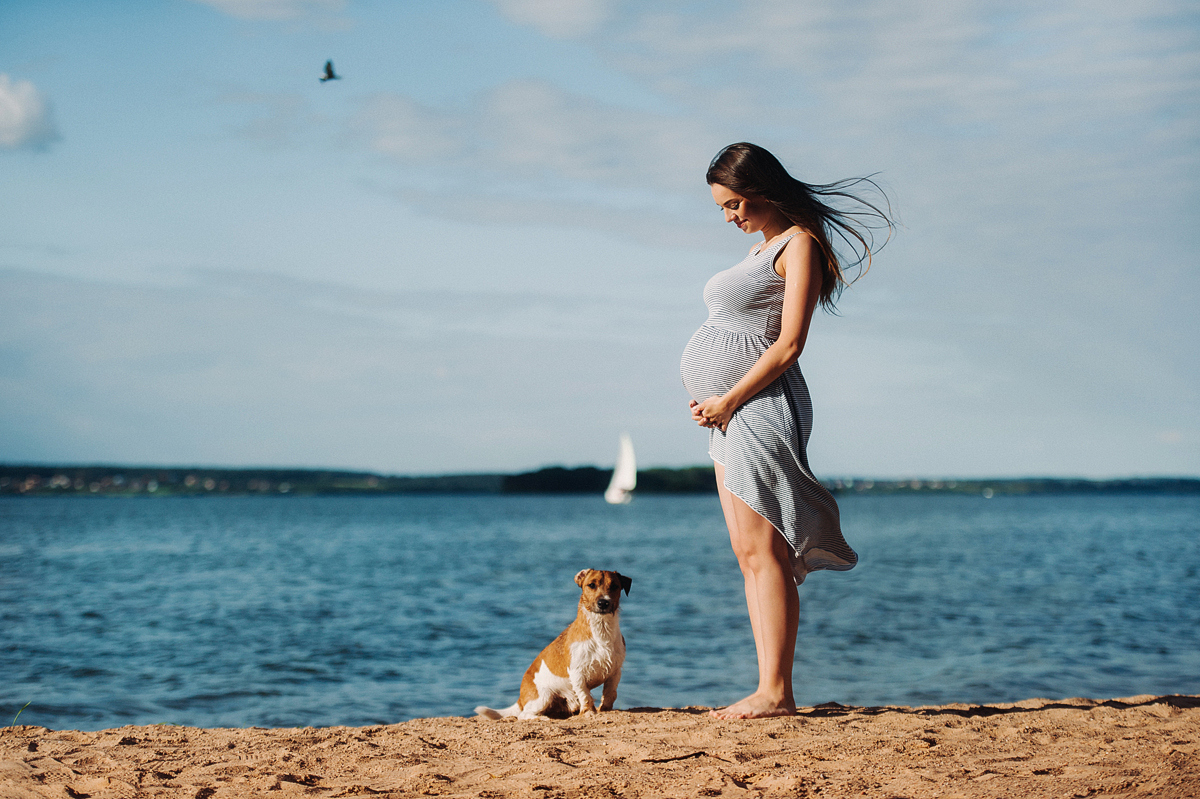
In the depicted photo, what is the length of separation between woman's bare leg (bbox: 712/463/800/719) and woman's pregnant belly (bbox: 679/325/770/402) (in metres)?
0.39

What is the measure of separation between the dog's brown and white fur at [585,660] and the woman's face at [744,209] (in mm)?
1896

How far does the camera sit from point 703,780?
299 cm

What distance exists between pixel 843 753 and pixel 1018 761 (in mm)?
647

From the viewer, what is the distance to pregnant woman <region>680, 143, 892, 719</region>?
363cm

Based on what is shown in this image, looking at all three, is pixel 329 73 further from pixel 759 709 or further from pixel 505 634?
pixel 505 634

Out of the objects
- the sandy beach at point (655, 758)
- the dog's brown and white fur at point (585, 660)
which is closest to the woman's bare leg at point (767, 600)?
the sandy beach at point (655, 758)

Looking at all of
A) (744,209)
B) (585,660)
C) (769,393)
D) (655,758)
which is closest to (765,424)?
(769,393)

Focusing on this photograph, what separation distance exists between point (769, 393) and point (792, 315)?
359 mm

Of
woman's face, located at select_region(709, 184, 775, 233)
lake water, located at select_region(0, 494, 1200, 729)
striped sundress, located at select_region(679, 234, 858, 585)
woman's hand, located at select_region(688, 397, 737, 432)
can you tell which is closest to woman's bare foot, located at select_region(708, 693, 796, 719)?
striped sundress, located at select_region(679, 234, 858, 585)

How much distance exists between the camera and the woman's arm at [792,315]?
3562 mm

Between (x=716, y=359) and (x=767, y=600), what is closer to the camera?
(x=767, y=600)

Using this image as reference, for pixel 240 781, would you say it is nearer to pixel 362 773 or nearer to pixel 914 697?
pixel 362 773

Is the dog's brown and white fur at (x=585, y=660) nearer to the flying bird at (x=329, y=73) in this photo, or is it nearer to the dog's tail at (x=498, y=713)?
the dog's tail at (x=498, y=713)

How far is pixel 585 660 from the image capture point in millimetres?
4422
